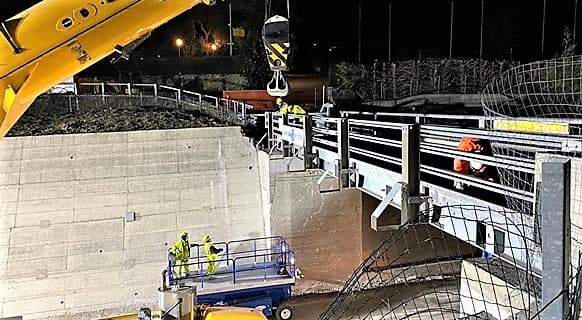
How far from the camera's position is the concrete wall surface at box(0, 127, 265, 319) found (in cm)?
975

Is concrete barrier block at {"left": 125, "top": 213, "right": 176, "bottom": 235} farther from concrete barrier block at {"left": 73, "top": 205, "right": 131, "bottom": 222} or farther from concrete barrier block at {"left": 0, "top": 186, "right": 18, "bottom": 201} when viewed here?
concrete barrier block at {"left": 0, "top": 186, "right": 18, "bottom": 201}

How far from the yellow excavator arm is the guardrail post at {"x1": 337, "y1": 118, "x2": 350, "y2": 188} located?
2202 mm

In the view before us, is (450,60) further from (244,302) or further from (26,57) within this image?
(26,57)

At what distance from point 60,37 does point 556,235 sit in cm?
408

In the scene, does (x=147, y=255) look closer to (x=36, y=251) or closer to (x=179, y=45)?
(x=36, y=251)

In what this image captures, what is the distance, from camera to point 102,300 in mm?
9914

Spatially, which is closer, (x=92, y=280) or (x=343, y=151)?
(x=343, y=151)

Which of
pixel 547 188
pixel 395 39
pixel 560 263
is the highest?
pixel 395 39

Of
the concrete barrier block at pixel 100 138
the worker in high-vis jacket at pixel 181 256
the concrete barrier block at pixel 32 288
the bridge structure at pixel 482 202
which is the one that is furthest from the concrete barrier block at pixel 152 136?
the worker in high-vis jacket at pixel 181 256

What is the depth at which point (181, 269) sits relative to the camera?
834cm

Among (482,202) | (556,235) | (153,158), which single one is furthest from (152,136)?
(556,235)

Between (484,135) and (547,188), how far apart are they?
110 inches

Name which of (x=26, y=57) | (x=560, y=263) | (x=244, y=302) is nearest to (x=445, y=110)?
(x=244, y=302)

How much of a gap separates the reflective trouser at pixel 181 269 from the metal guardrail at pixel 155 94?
203 inches
